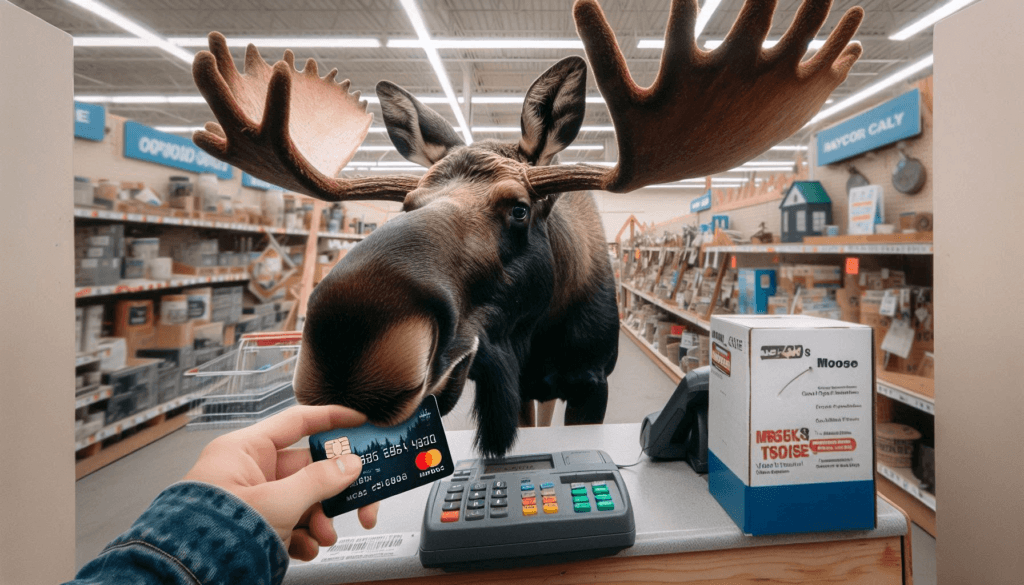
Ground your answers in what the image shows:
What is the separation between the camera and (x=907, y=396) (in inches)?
83.7

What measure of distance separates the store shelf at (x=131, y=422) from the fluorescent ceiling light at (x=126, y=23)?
5.15 metres

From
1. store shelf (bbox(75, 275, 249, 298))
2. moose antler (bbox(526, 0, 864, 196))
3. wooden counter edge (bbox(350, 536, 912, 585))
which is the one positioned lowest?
wooden counter edge (bbox(350, 536, 912, 585))

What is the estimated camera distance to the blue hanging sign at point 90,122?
10.8ft

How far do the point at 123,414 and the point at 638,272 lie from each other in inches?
272

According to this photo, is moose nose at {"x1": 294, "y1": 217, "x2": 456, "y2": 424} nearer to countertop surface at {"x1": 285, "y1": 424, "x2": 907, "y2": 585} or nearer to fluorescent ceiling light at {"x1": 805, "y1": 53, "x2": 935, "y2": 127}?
countertop surface at {"x1": 285, "y1": 424, "x2": 907, "y2": 585}

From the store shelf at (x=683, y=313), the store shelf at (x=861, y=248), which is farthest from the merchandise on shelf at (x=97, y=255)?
the store shelf at (x=861, y=248)

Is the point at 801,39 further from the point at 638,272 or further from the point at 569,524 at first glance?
the point at 638,272

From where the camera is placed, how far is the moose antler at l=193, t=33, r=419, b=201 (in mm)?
824

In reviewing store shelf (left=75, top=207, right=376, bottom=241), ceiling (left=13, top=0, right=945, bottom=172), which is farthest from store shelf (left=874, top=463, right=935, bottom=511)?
ceiling (left=13, top=0, right=945, bottom=172)

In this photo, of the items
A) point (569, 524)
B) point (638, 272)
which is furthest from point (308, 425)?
point (638, 272)

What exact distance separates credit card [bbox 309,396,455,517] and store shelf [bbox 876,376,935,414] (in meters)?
2.12

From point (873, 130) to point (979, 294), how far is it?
7.68 feet

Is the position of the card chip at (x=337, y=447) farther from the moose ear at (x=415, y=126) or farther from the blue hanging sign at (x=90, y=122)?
the blue hanging sign at (x=90, y=122)

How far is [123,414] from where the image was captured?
3.29 m
